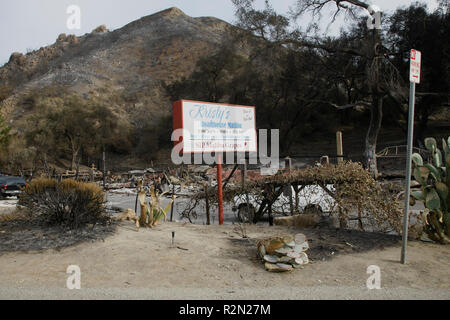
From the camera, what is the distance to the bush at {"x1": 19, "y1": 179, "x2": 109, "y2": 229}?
6941 millimetres

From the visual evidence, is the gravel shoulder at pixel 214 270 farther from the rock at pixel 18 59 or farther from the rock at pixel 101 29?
the rock at pixel 101 29

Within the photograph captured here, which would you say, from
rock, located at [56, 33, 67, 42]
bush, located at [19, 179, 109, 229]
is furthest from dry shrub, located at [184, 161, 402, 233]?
rock, located at [56, 33, 67, 42]

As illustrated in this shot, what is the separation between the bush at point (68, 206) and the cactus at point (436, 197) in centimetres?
562

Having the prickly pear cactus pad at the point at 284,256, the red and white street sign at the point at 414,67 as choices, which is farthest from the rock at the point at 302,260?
the red and white street sign at the point at 414,67

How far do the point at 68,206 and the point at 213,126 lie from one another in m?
3.53

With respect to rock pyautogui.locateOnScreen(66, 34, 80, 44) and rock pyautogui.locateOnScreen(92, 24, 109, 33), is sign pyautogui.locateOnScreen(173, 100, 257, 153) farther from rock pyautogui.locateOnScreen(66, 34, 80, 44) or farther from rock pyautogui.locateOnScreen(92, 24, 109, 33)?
rock pyautogui.locateOnScreen(92, 24, 109, 33)

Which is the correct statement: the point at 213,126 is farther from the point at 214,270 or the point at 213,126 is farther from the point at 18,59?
the point at 18,59

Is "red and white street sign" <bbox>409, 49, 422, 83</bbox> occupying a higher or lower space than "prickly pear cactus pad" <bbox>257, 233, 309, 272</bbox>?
higher

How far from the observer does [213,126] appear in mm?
8883

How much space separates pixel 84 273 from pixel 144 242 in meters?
1.41

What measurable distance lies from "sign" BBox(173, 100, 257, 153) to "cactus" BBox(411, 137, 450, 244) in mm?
3968

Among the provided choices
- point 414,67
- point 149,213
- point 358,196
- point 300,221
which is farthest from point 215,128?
point 414,67

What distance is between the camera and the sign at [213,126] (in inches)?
328

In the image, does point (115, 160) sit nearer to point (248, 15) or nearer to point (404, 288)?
point (248, 15)
